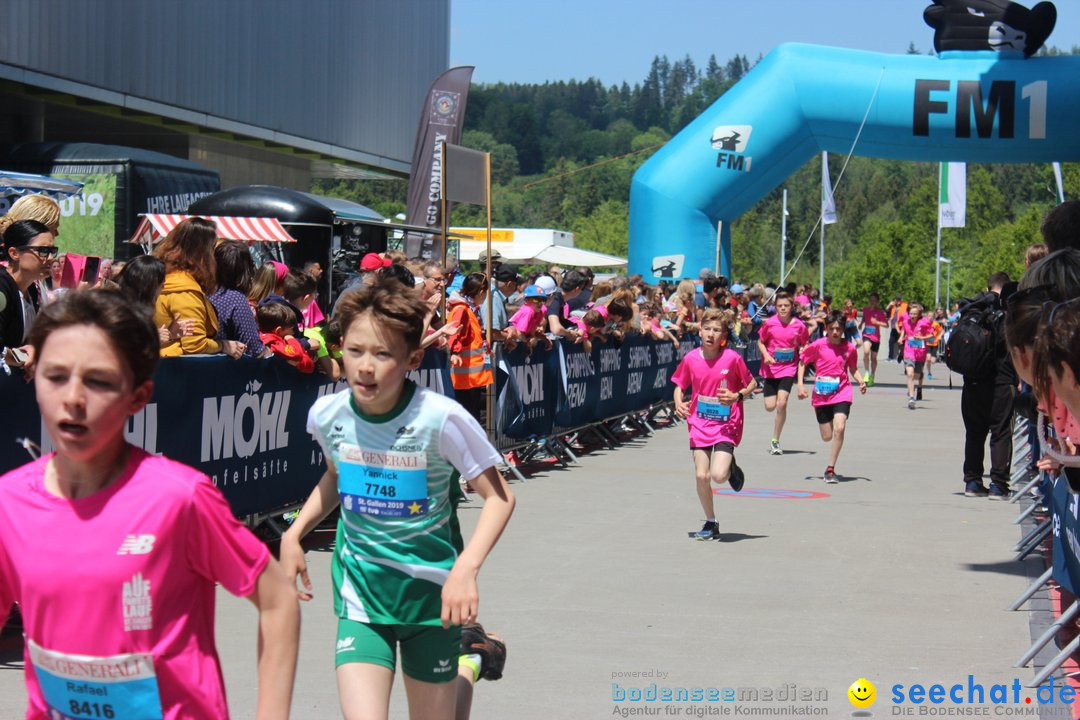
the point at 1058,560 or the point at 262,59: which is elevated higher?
the point at 262,59

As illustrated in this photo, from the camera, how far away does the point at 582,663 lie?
6.23m

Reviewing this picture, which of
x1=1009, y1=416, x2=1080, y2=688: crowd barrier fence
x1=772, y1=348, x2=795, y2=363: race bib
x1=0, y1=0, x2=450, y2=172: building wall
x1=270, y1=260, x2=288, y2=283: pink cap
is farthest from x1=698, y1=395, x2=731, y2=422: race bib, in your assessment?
x1=0, y1=0, x2=450, y2=172: building wall

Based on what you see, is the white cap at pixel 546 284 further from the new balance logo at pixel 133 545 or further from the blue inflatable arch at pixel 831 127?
the new balance logo at pixel 133 545

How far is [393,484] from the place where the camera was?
397 cm

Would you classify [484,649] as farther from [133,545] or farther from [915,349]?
[915,349]

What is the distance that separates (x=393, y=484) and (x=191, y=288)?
4.27 meters

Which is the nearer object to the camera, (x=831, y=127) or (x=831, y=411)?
(x=831, y=411)

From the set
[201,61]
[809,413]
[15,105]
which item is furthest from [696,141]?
[15,105]

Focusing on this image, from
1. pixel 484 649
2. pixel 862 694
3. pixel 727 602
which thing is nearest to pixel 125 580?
pixel 484 649

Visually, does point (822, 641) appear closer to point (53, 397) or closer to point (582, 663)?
point (582, 663)

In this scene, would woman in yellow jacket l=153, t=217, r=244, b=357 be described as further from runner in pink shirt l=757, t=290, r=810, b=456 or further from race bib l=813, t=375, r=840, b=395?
runner in pink shirt l=757, t=290, r=810, b=456

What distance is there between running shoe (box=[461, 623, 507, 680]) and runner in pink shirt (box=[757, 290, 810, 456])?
12.1 m

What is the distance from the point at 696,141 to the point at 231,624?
17820mm

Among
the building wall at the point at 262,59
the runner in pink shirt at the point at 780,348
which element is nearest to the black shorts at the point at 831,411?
the runner in pink shirt at the point at 780,348
